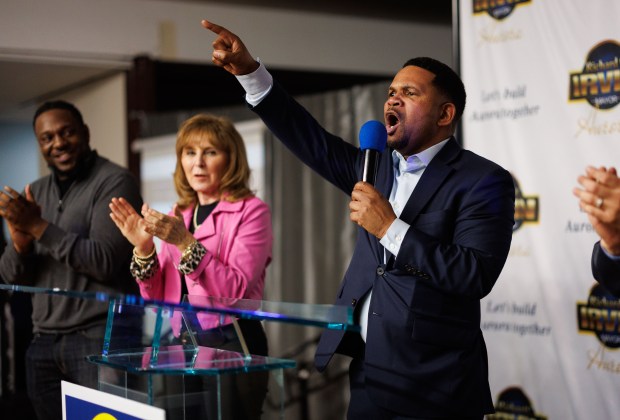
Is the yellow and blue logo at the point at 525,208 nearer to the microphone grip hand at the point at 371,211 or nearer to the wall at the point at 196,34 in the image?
the microphone grip hand at the point at 371,211

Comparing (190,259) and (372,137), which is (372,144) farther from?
(190,259)

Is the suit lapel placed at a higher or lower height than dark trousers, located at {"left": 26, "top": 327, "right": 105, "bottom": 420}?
higher

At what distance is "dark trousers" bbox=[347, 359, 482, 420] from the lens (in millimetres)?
2006

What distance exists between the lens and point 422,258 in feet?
6.15

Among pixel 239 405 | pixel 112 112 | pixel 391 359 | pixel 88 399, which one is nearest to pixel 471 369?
pixel 391 359

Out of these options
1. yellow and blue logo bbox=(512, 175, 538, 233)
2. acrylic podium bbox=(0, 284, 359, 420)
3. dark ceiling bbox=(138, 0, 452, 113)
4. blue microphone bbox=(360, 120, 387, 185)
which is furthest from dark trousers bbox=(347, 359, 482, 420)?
dark ceiling bbox=(138, 0, 452, 113)

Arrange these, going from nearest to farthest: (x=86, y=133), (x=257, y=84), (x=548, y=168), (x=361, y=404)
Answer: (x=361, y=404), (x=257, y=84), (x=86, y=133), (x=548, y=168)

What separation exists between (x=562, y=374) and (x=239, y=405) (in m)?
2.10

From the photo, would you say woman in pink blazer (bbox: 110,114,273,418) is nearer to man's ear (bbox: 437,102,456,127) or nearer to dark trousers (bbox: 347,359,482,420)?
dark trousers (bbox: 347,359,482,420)

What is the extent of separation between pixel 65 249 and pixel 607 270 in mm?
1644

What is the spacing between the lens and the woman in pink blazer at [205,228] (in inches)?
93.8

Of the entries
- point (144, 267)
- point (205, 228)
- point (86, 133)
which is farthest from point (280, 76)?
A: point (144, 267)

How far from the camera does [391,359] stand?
198cm

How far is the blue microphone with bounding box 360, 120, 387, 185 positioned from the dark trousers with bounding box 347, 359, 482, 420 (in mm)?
476
